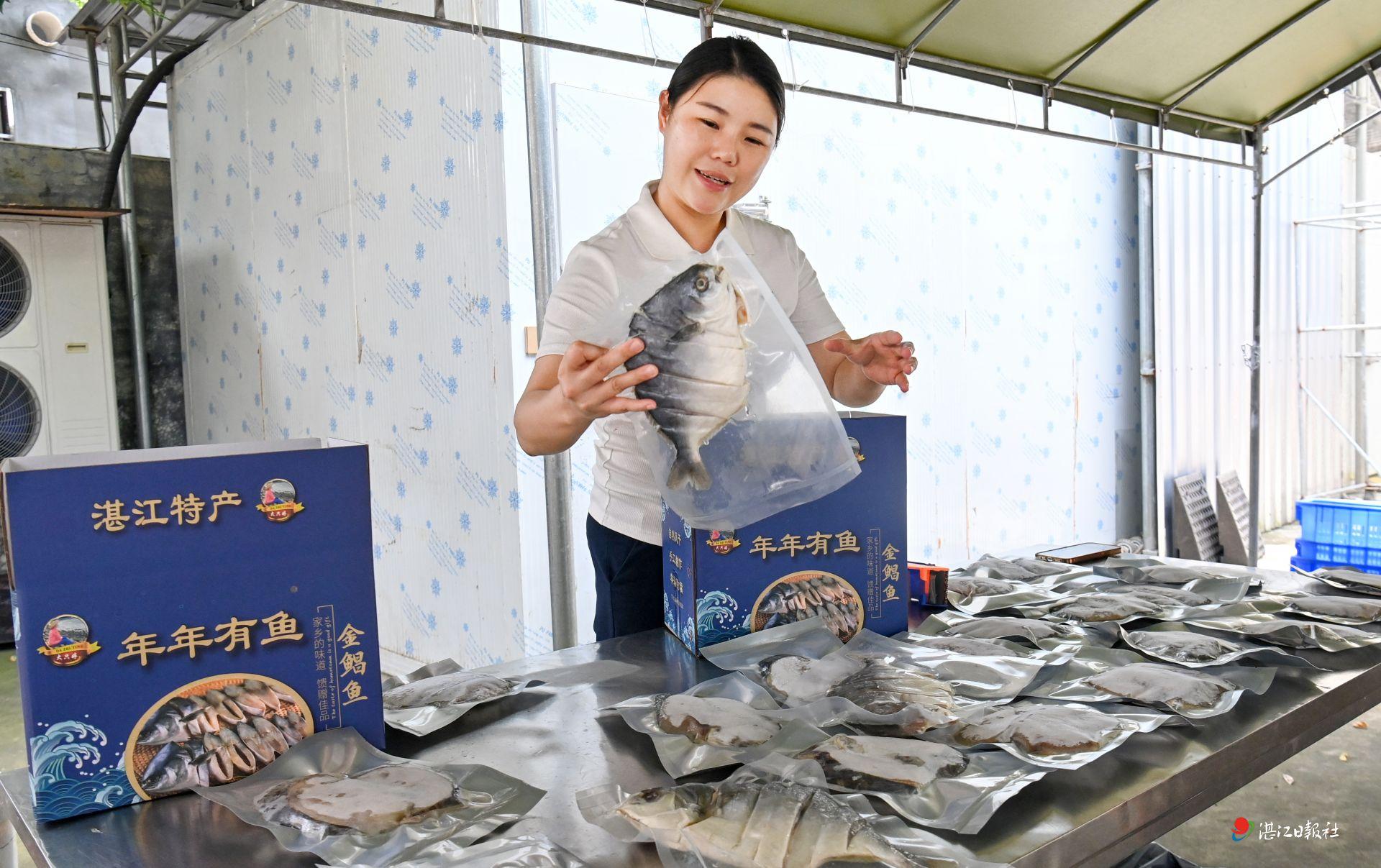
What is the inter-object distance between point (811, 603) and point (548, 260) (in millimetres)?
2054

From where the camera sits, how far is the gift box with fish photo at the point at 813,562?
4.48 feet

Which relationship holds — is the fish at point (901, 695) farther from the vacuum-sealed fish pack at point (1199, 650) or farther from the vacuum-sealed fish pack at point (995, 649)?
the vacuum-sealed fish pack at point (1199, 650)

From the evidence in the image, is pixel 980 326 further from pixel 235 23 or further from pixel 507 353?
pixel 235 23

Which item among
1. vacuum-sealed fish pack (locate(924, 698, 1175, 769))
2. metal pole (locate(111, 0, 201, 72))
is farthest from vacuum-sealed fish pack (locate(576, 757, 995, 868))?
metal pole (locate(111, 0, 201, 72))

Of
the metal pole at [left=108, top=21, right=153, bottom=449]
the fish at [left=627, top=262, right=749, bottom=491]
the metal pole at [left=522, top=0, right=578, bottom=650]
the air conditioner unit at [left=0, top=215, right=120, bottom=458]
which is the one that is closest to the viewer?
the fish at [left=627, top=262, right=749, bottom=491]

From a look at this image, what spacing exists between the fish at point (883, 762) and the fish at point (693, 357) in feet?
1.26

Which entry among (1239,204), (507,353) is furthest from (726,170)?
(1239,204)

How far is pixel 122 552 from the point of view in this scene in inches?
36.8

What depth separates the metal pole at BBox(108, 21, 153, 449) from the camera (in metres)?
6.20

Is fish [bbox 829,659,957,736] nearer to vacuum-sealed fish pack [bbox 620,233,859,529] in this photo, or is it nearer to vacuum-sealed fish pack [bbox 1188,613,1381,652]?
vacuum-sealed fish pack [bbox 620,233,859,529]

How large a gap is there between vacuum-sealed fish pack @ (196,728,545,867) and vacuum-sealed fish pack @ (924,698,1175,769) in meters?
0.49

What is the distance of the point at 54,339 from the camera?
530cm

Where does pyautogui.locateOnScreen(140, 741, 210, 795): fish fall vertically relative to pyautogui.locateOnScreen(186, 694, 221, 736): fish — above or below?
below

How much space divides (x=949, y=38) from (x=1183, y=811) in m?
2.12
